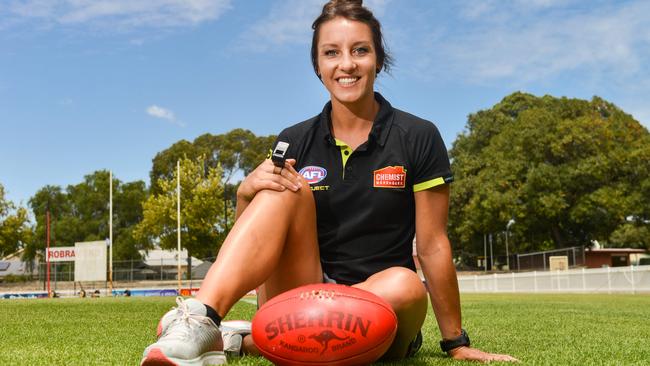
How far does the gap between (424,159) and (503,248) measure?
174ft

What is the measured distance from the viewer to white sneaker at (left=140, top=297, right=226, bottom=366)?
2.46m

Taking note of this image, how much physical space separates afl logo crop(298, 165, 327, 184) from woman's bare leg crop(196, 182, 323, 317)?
0.24 meters

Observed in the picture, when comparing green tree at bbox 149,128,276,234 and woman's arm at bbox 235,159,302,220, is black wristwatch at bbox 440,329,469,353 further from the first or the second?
green tree at bbox 149,128,276,234

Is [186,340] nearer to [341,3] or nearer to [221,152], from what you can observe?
[341,3]

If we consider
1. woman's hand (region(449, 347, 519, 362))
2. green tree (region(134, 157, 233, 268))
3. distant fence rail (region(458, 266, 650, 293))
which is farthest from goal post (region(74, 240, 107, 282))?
woman's hand (region(449, 347, 519, 362))

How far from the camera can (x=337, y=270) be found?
317cm

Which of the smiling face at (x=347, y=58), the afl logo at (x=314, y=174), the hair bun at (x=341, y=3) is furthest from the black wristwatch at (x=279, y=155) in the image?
the hair bun at (x=341, y=3)

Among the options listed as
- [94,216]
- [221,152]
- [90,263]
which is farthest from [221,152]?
[90,263]

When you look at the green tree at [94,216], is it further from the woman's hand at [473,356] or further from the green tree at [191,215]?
the woman's hand at [473,356]

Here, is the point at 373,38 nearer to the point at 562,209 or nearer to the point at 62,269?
the point at 562,209

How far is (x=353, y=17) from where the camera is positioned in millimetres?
3150

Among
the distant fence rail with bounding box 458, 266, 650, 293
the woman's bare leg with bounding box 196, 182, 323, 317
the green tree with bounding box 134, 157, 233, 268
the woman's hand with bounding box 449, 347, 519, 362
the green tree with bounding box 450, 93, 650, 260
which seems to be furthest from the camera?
the green tree with bounding box 134, 157, 233, 268

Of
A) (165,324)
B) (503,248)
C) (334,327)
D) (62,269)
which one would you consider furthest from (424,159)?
(503,248)

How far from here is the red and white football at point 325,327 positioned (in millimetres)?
2451
